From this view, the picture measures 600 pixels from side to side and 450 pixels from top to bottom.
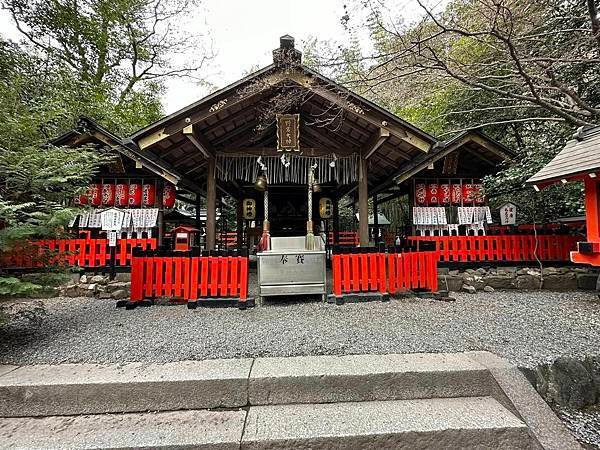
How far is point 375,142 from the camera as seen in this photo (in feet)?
21.5

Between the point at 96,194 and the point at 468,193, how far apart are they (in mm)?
11620

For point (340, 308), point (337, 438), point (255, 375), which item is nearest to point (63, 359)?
point (255, 375)

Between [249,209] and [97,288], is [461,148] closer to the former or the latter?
[249,209]

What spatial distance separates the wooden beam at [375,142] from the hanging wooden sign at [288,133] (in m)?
1.75

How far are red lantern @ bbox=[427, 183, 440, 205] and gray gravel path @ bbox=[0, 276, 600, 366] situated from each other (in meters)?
3.94

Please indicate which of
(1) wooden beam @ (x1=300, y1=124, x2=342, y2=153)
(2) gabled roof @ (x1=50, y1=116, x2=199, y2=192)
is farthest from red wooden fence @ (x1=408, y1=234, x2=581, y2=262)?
(2) gabled roof @ (x1=50, y1=116, x2=199, y2=192)

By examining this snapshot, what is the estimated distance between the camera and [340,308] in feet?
17.0

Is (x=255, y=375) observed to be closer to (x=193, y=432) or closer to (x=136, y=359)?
(x=193, y=432)

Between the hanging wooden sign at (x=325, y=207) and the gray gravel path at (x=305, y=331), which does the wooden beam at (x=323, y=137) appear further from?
the gray gravel path at (x=305, y=331)

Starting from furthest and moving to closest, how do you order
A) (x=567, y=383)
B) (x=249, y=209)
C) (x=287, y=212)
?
(x=287, y=212) < (x=249, y=209) < (x=567, y=383)

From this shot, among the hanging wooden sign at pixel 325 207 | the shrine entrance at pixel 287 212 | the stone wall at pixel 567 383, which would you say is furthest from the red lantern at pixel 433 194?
the stone wall at pixel 567 383

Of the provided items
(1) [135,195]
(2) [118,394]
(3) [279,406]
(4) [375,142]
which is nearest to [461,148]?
(4) [375,142]

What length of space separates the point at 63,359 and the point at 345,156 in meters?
6.74

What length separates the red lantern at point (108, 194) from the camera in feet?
28.2
